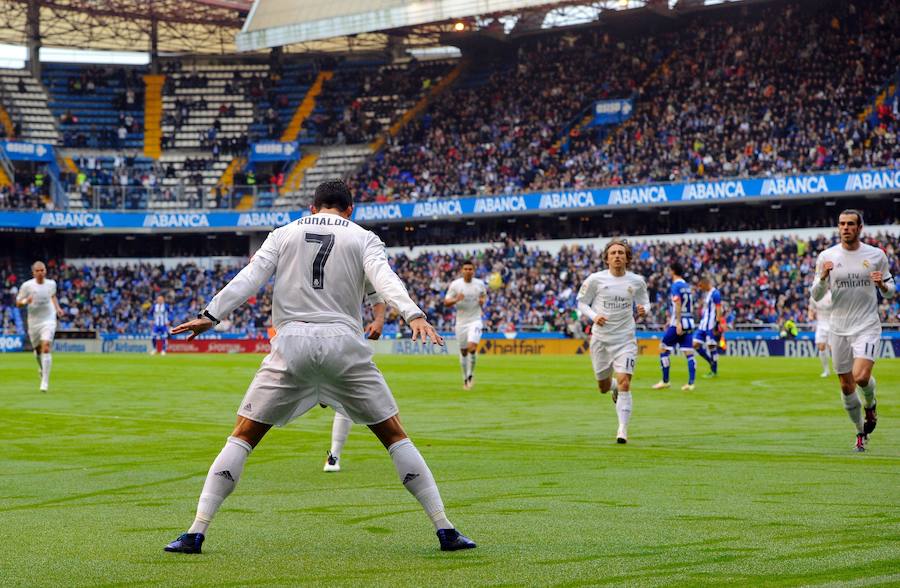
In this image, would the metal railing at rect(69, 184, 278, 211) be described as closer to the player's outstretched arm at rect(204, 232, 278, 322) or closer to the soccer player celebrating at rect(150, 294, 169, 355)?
the soccer player celebrating at rect(150, 294, 169, 355)

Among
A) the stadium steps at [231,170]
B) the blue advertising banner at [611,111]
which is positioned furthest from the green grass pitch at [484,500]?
the stadium steps at [231,170]

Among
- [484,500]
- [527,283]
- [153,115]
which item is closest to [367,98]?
[153,115]

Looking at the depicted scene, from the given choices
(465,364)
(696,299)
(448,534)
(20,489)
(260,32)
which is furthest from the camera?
(260,32)

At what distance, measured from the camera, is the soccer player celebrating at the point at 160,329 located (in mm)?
51716

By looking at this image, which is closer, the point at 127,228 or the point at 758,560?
the point at 758,560

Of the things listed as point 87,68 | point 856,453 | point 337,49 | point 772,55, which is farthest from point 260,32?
point 856,453

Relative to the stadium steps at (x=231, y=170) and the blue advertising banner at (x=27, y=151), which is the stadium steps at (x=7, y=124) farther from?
the stadium steps at (x=231, y=170)

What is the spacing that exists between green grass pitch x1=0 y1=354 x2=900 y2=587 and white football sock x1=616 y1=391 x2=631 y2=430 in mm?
437

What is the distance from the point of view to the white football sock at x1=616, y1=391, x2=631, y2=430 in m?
14.7

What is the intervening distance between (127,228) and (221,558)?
202ft

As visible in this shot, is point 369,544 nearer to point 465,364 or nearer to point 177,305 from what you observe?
point 465,364

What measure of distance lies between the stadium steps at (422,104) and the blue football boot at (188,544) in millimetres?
61764

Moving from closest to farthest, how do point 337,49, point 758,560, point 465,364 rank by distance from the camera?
point 758,560
point 465,364
point 337,49

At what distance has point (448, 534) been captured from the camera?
24.0ft
